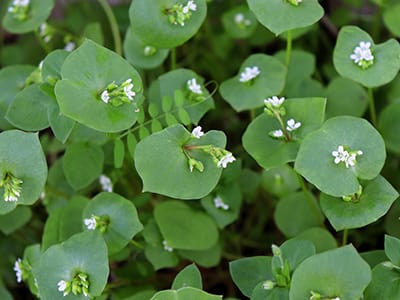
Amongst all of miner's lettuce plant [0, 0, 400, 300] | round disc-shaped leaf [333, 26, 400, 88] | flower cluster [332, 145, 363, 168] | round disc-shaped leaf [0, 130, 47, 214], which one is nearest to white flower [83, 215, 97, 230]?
miner's lettuce plant [0, 0, 400, 300]

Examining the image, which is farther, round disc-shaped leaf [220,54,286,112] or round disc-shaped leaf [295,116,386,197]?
round disc-shaped leaf [220,54,286,112]

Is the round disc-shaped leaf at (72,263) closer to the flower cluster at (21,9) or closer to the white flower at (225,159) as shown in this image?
the white flower at (225,159)

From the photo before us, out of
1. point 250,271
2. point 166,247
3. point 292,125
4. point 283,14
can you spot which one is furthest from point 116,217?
point 283,14

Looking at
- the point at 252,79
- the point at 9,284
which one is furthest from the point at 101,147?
the point at 9,284

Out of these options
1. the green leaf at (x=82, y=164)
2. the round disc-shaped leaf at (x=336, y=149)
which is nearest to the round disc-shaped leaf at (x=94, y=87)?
the green leaf at (x=82, y=164)

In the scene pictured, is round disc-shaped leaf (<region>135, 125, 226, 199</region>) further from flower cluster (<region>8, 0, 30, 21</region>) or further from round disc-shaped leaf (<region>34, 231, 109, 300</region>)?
flower cluster (<region>8, 0, 30, 21</region>)

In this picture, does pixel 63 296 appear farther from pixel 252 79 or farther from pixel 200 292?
pixel 252 79

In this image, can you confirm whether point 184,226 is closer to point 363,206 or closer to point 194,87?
point 194,87
